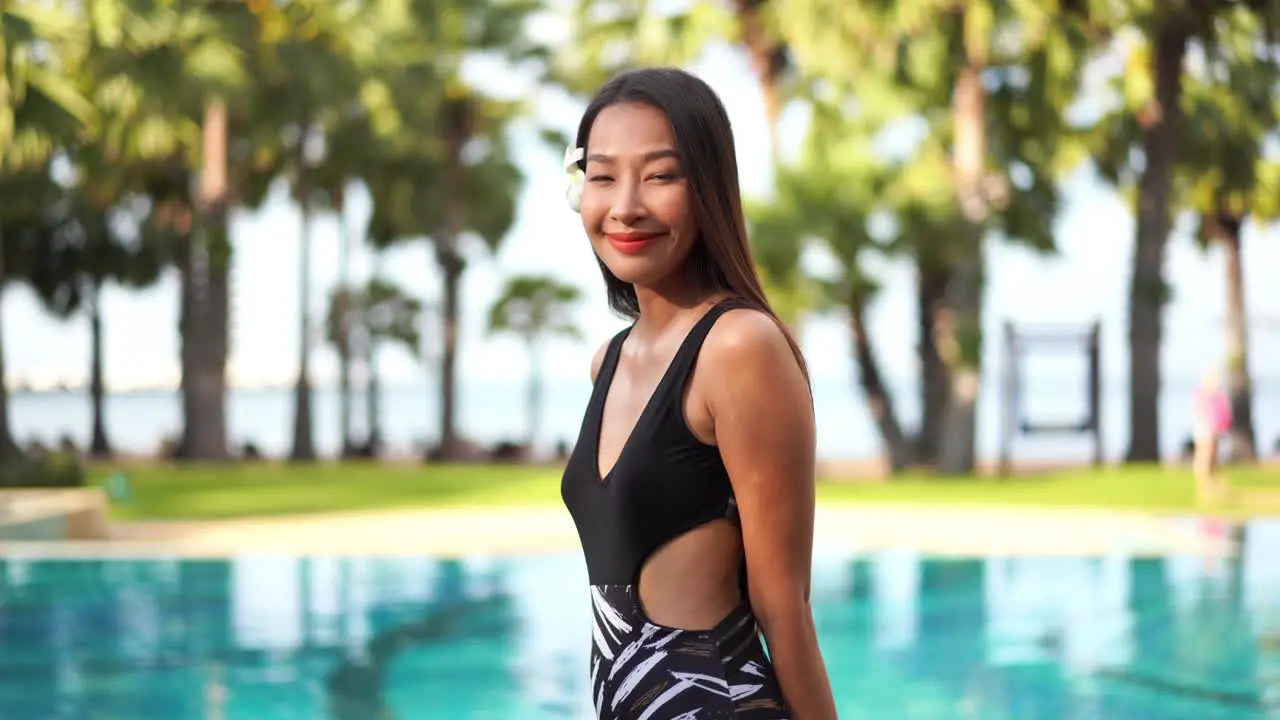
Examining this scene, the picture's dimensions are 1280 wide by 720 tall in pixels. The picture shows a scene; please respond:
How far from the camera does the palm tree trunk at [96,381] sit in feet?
133

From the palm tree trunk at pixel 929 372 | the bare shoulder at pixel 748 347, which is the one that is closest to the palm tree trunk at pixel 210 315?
the palm tree trunk at pixel 929 372

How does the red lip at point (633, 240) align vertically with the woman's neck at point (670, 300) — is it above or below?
above

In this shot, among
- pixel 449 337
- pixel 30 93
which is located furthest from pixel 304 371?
pixel 30 93

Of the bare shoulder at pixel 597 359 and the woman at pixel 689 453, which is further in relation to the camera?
the bare shoulder at pixel 597 359

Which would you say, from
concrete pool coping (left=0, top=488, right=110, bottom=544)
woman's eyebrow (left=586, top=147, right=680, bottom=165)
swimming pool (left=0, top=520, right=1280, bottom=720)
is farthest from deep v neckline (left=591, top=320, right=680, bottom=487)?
concrete pool coping (left=0, top=488, right=110, bottom=544)

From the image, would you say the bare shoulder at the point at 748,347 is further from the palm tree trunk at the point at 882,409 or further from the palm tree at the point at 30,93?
the palm tree trunk at the point at 882,409

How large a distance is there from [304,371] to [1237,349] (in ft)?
68.5

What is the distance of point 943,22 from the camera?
26016mm

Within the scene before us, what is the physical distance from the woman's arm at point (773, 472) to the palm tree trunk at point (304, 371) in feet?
112

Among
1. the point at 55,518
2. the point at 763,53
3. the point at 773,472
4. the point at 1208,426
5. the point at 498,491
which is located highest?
the point at 763,53

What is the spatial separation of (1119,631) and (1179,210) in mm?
24205

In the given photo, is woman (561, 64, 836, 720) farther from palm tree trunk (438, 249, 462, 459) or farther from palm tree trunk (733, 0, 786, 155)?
palm tree trunk (438, 249, 462, 459)

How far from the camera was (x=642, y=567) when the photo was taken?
1849mm

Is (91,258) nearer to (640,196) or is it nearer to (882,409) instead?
(882,409)
